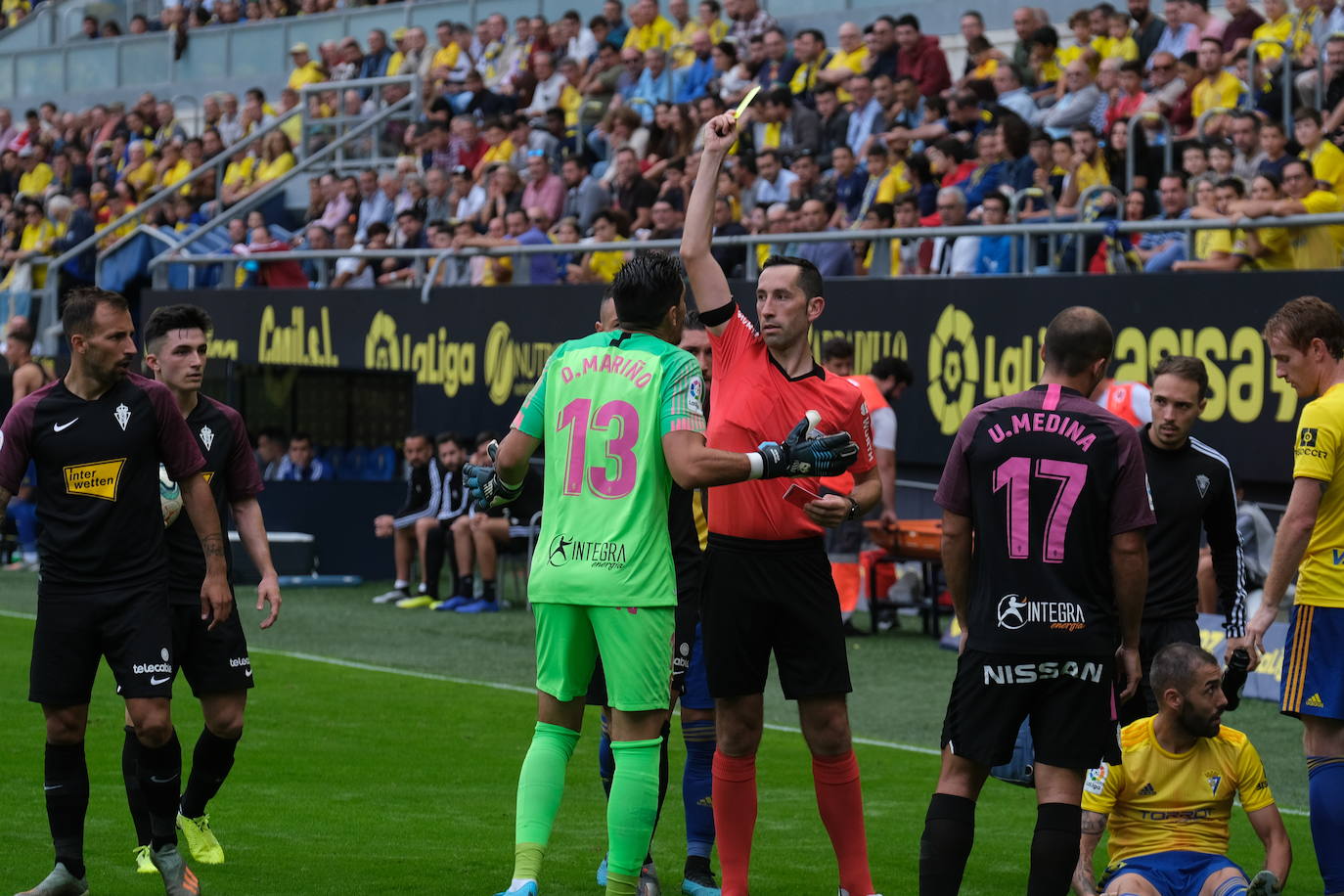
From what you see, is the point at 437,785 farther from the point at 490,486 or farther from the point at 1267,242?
the point at 1267,242

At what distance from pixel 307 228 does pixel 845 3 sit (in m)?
6.98

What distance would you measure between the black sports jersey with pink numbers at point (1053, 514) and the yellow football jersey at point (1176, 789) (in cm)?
80

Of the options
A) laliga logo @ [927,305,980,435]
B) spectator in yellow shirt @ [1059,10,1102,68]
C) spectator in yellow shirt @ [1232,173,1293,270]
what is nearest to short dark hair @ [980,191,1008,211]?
laliga logo @ [927,305,980,435]

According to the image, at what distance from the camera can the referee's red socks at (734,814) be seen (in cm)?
639

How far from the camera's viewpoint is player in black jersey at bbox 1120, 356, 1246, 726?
7.02m

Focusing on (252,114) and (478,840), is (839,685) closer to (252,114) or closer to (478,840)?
(478,840)

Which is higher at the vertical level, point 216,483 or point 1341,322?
point 1341,322

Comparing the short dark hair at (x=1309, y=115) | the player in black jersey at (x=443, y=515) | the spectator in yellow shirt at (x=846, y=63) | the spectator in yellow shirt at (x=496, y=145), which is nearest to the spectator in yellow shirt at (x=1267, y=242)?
the short dark hair at (x=1309, y=115)

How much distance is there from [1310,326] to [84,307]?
410 centimetres

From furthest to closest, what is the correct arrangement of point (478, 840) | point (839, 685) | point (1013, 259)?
point (1013, 259), point (478, 840), point (839, 685)

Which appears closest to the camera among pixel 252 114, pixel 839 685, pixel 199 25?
pixel 839 685

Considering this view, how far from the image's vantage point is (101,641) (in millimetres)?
6387

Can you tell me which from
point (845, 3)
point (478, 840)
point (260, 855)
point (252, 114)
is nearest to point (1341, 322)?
point (478, 840)

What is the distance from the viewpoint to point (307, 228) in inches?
923
